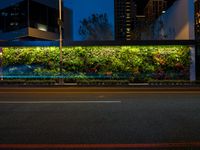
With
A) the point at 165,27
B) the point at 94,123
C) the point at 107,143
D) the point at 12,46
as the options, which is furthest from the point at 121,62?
the point at 107,143

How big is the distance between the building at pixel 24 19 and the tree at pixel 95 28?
31.7ft

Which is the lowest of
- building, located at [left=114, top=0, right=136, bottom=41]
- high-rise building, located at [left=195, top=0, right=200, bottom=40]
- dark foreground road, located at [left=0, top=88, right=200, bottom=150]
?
dark foreground road, located at [left=0, top=88, right=200, bottom=150]

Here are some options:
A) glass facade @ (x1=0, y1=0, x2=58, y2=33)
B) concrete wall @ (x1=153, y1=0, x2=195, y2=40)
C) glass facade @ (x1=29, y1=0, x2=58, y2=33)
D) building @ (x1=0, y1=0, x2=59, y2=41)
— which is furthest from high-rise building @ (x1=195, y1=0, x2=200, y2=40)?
glass facade @ (x1=29, y1=0, x2=58, y2=33)

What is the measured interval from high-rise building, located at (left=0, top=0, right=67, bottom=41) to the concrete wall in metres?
17.3

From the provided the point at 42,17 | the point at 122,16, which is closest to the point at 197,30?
the point at 42,17

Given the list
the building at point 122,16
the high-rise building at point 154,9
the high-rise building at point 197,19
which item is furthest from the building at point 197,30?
the building at point 122,16

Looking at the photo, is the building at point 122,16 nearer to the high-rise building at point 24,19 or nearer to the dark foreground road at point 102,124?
the high-rise building at point 24,19

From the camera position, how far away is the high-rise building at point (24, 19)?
2144 inches

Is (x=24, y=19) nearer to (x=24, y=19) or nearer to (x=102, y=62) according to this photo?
(x=24, y=19)

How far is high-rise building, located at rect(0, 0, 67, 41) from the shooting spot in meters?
54.5

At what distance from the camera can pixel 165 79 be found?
3253 centimetres

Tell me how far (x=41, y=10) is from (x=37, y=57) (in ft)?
84.1

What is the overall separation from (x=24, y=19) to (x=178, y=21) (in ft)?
77.4

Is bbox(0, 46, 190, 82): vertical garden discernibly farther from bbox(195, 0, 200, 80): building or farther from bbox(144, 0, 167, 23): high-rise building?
bbox(144, 0, 167, 23): high-rise building
